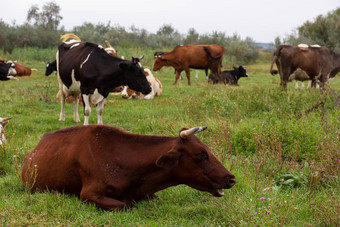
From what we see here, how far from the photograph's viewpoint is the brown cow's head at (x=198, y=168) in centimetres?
384

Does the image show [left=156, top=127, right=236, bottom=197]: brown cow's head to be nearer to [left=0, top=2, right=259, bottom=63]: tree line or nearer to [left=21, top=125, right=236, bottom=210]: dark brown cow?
[left=21, top=125, right=236, bottom=210]: dark brown cow

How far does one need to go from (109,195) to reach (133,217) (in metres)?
0.35

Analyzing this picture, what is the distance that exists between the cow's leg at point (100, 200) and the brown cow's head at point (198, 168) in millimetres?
603

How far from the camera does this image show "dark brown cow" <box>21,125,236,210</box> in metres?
3.85

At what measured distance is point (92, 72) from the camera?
8109 mm

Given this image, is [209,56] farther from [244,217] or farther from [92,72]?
[244,217]

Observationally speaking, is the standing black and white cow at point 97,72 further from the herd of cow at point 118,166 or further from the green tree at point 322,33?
the green tree at point 322,33

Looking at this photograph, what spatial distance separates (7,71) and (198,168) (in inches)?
646

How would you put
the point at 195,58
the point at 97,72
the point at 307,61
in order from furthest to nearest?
1. the point at 195,58
2. the point at 307,61
3. the point at 97,72

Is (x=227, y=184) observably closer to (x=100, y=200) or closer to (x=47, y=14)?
(x=100, y=200)

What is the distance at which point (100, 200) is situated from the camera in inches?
150

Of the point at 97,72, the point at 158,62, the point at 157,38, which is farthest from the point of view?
the point at 157,38

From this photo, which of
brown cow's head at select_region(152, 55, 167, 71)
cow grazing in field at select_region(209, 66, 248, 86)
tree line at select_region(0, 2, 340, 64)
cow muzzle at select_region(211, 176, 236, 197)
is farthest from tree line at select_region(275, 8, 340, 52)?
cow muzzle at select_region(211, 176, 236, 197)

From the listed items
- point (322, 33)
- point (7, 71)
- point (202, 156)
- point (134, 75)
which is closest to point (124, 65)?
point (134, 75)
